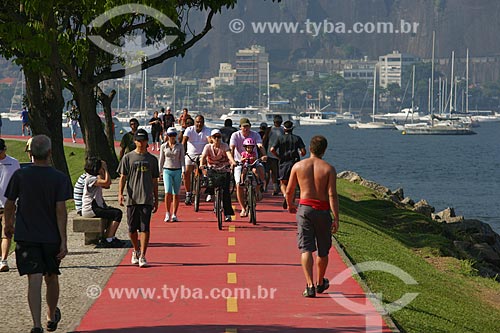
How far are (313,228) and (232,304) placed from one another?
132 cm

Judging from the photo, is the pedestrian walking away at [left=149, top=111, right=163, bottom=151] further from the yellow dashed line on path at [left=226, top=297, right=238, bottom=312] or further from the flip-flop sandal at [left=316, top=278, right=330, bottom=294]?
the yellow dashed line on path at [left=226, top=297, right=238, bottom=312]

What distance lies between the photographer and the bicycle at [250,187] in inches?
823

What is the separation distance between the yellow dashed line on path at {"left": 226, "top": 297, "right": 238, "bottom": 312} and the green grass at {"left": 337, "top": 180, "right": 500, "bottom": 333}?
1.77m

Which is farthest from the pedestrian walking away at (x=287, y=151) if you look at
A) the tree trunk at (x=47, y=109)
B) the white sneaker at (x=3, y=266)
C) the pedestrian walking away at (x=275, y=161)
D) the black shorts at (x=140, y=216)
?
the white sneaker at (x=3, y=266)

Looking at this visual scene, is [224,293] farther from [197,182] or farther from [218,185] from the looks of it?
[197,182]

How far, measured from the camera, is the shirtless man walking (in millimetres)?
13617

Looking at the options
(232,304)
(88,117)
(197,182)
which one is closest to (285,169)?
(197,182)

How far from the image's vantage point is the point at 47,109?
31.1m

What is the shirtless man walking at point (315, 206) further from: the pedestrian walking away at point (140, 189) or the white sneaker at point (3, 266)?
the white sneaker at point (3, 266)

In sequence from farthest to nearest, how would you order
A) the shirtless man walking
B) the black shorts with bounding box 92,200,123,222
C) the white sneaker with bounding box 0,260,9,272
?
the black shorts with bounding box 92,200,123,222 → the white sneaker with bounding box 0,260,9,272 → the shirtless man walking

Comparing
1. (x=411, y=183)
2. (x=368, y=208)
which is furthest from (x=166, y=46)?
(x=411, y=183)

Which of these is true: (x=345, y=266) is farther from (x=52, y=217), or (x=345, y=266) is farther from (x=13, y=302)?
(x=52, y=217)

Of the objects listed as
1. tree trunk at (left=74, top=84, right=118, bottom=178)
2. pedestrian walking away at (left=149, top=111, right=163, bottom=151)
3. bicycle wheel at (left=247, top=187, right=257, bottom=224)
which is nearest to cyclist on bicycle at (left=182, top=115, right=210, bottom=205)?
bicycle wheel at (left=247, top=187, right=257, bottom=224)

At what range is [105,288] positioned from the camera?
563 inches
